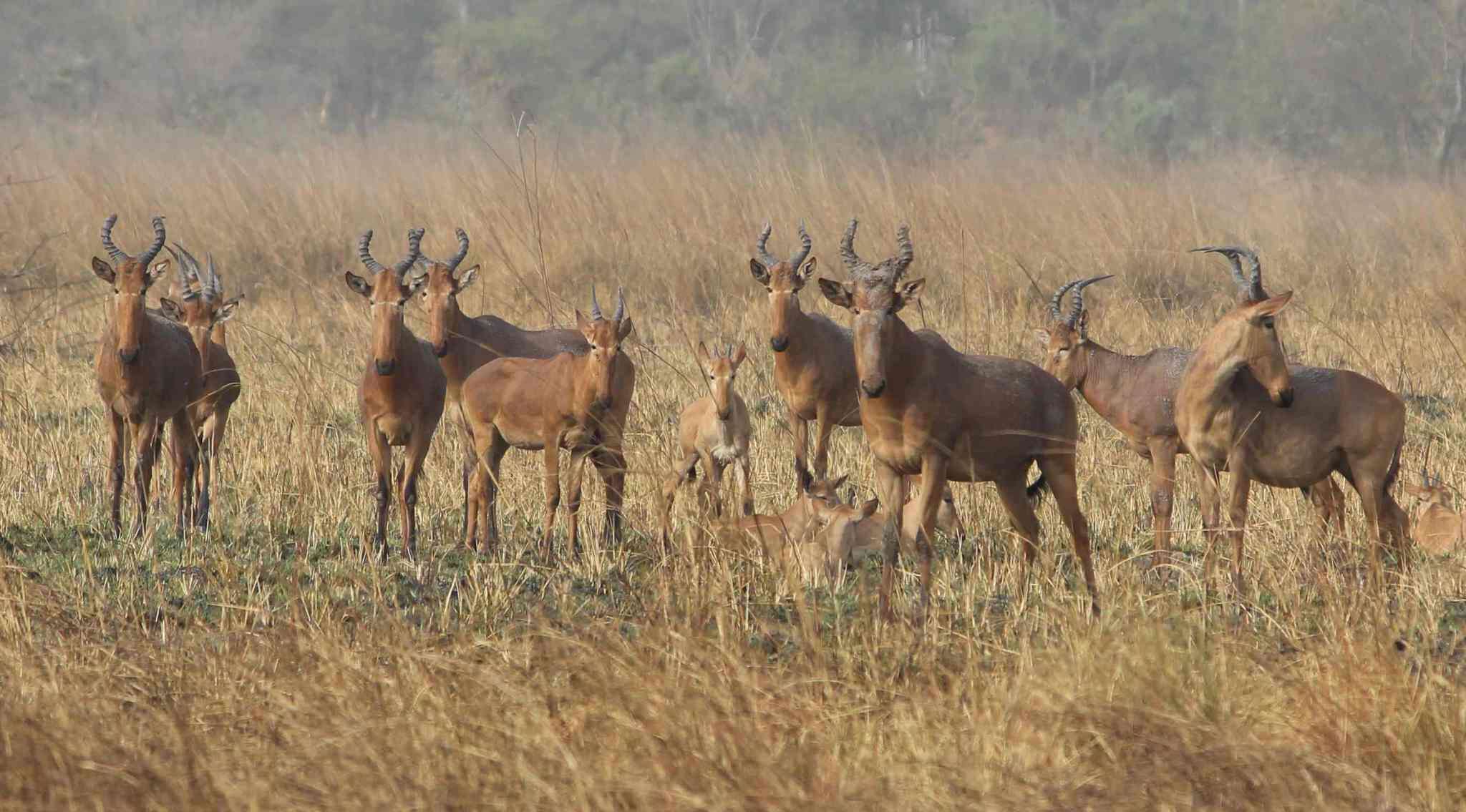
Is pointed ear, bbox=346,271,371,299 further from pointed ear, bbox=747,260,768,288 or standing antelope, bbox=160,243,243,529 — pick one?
pointed ear, bbox=747,260,768,288

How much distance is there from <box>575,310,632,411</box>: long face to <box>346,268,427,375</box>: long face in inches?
33.5

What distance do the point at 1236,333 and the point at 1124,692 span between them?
3016 mm

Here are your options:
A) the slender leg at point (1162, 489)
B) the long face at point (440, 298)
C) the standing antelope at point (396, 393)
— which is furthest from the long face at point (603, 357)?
the slender leg at point (1162, 489)

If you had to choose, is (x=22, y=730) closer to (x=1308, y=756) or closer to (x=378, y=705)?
(x=378, y=705)

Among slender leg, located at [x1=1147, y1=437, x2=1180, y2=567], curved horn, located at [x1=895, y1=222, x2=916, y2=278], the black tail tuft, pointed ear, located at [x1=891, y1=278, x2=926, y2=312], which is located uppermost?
curved horn, located at [x1=895, y1=222, x2=916, y2=278]

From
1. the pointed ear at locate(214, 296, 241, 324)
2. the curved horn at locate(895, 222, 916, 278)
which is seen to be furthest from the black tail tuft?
the pointed ear at locate(214, 296, 241, 324)

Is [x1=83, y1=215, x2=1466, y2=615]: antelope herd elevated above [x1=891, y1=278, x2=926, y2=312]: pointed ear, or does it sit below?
below

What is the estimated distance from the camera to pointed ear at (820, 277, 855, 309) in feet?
23.0

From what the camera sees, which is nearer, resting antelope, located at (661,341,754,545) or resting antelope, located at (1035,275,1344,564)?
resting antelope, located at (1035,275,1344,564)

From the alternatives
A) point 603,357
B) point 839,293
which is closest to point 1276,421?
point 839,293

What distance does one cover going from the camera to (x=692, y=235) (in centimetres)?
1750

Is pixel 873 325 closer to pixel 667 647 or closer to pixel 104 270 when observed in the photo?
pixel 667 647

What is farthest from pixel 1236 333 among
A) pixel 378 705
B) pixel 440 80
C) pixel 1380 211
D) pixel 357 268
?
pixel 440 80

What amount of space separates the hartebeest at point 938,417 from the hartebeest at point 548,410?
1658 millimetres
